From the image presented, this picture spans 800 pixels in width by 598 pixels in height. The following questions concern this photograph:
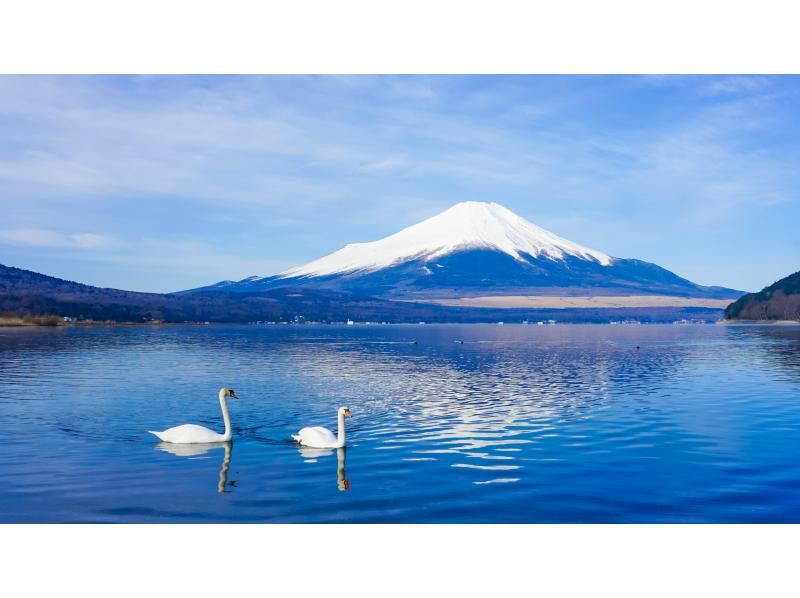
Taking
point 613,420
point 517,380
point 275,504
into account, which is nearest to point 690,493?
point 275,504

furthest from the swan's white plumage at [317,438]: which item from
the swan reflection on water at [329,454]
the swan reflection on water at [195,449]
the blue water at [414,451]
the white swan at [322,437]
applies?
the swan reflection on water at [195,449]

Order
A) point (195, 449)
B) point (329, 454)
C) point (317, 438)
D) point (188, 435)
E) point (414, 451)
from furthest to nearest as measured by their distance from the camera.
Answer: point (188, 435)
point (195, 449)
point (317, 438)
point (414, 451)
point (329, 454)

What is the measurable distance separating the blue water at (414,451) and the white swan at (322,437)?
663mm

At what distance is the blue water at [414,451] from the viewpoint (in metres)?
18.1

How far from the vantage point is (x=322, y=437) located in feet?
83.7

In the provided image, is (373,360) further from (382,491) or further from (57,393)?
(382,491)

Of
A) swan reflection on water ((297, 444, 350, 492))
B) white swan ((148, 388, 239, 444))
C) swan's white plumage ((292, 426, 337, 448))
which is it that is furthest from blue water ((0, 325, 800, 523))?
swan's white plumage ((292, 426, 337, 448))

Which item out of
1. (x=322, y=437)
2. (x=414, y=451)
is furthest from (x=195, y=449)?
(x=414, y=451)

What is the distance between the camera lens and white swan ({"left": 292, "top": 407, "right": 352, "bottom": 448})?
83.3 ft

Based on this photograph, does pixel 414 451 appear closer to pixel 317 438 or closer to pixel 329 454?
pixel 329 454

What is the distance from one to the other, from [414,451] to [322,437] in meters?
3.10

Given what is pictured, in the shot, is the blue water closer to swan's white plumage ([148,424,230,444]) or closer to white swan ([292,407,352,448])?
swan's white plumage ([148,424,230,444])

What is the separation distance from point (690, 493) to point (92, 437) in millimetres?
20206

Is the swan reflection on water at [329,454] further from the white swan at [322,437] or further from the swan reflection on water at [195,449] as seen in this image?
the swan reflection on water at [195,449]
